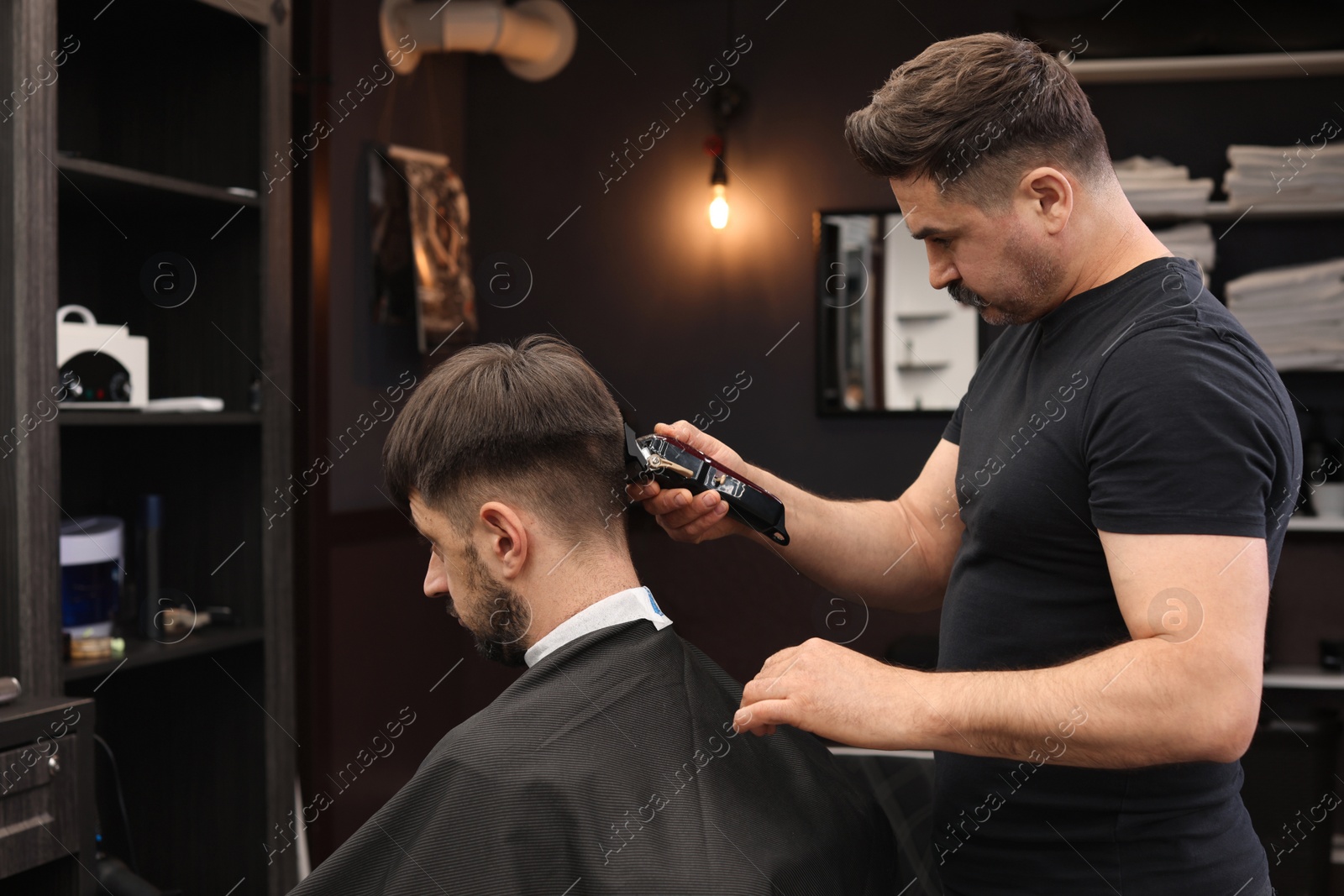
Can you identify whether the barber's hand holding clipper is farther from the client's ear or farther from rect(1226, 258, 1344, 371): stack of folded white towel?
rect(1226, 258, 1344, 371): stack of folded white towel

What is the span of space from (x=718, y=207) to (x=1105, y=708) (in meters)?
2.91

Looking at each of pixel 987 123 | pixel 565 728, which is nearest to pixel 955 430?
pixel 987 123

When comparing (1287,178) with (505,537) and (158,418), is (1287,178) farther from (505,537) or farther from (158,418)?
(158,418)

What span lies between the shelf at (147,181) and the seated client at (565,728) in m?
1.02

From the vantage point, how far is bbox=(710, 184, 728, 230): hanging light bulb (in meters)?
3.77

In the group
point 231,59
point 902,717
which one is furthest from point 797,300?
point 902,717

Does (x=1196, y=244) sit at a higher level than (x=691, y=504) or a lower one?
higher

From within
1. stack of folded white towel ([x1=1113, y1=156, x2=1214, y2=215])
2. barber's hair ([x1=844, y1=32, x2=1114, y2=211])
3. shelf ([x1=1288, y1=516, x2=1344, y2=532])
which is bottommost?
shelf ([x1=1288, y1=516, x2=1344, y2=532])

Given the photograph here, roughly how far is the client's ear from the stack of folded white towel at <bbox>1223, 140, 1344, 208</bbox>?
9.05ft

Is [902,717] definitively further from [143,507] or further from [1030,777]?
[143,507]

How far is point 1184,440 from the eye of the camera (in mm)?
1099

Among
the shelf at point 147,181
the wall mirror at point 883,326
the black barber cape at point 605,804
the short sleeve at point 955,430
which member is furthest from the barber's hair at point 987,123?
the wall mirror at point 883,326

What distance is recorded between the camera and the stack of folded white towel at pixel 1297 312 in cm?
319

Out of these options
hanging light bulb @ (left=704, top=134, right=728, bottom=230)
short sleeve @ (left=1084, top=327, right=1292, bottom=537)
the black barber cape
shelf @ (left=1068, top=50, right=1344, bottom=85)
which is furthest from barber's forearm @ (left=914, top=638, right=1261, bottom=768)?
hanging light bulb @ (left=704, top=134, right=728, bottom=230)
